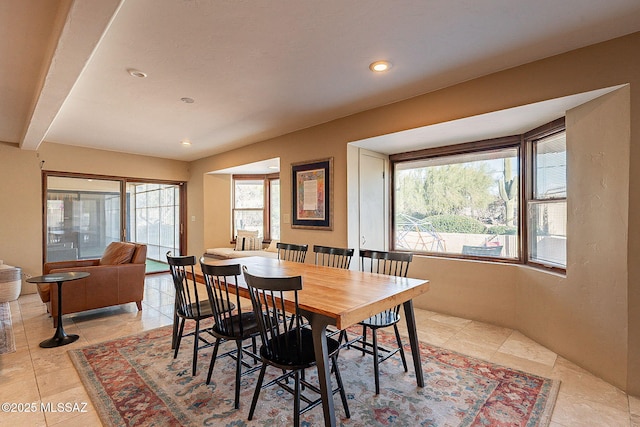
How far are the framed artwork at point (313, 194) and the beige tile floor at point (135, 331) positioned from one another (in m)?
1.79

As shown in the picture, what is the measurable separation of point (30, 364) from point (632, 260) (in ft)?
15.9

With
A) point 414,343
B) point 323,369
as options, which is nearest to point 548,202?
point 414,343

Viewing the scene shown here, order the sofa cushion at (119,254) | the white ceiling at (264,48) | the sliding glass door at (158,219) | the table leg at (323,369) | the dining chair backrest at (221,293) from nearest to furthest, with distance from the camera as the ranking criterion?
the table leg at (323,369) → the white ceiling at (264,48) → the dining chair backrest at (221,293) → the sofa cushion at (119,254) → the sliding glass door at (158,219)

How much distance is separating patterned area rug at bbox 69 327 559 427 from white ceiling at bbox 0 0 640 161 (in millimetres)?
2430

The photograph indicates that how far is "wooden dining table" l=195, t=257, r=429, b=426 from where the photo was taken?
1.71 meters

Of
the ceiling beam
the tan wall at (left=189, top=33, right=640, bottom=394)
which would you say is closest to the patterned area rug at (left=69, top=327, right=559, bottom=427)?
the tan wall at (left=189, top=33, right=640, bottom=394)

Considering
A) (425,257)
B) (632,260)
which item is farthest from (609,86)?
(425,257)

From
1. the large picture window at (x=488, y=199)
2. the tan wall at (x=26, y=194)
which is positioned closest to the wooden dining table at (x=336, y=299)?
the large picture window at (x=488, y=199)

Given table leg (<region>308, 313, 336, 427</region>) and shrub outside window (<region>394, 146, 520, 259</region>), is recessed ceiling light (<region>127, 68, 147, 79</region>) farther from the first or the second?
shrub outside window (<region>394, 146, 520, 259</region>)

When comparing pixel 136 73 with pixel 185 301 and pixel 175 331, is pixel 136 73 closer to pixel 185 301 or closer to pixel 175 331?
pixel 185 301

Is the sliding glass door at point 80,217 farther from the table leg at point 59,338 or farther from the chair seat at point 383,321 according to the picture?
the chair seat at point 383,321

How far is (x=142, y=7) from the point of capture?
1891 millimetres

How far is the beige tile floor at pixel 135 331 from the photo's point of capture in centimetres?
201

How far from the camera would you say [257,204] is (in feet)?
23.5
